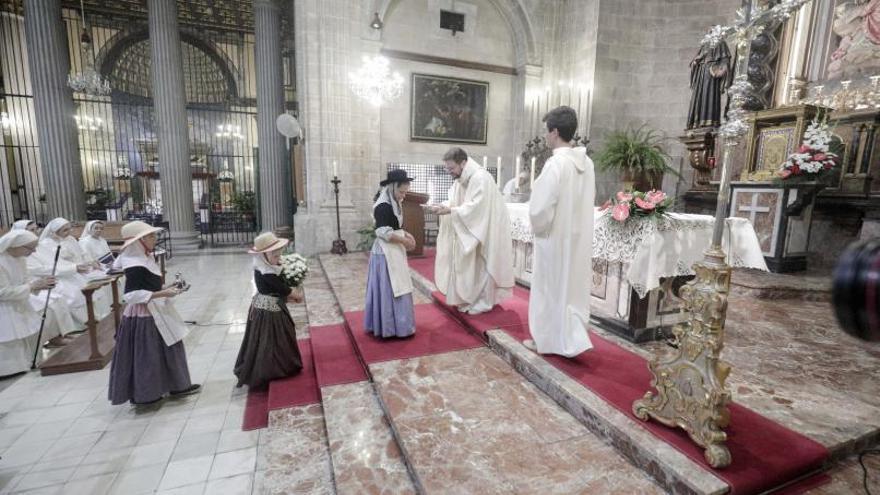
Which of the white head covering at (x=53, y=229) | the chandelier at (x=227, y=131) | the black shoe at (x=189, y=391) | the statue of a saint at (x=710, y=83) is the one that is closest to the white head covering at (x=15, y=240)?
the white head covering at (x=53, y=229)

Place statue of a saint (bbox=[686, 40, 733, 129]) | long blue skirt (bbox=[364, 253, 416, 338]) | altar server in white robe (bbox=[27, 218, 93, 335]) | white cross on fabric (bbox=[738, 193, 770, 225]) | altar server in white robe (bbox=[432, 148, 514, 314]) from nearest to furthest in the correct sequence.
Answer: long blue skirt (bbox=[364, 253, 416, 338])
altar server in white robe (bbox=[432, 148, 514, 314])
altar server in white robe (bbox=[27, 218, 93, 335])
white cross on fabric (bbox=[738, 193, 770, 225])
statue of a saint (bbox=[686, 40, 733, 129])

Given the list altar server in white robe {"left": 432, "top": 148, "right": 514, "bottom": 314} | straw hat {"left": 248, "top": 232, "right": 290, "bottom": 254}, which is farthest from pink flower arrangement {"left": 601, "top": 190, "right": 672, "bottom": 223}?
straw hat {"left": 248, "top": 232, "right": 290, "bottom": 254}

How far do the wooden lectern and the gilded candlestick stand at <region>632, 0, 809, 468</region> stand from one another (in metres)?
5.24

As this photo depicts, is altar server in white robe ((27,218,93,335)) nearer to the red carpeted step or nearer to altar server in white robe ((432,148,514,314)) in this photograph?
the red carpeted step

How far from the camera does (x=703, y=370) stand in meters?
2.03

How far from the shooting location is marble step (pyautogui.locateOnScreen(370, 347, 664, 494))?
1984 mm

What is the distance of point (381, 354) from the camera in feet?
11.2

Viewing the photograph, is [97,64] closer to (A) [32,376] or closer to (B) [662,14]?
(A) [32,376]

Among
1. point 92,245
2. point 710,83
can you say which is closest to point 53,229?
point 92,245

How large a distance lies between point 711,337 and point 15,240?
6192mm

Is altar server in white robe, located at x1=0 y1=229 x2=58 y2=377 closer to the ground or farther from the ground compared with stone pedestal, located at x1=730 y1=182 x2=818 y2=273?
closer to the ground

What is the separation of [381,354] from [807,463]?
281 centimetres

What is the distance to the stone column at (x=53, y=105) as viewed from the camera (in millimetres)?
9367

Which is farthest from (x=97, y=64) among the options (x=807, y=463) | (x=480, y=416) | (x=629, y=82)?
(x=807, y=463)
